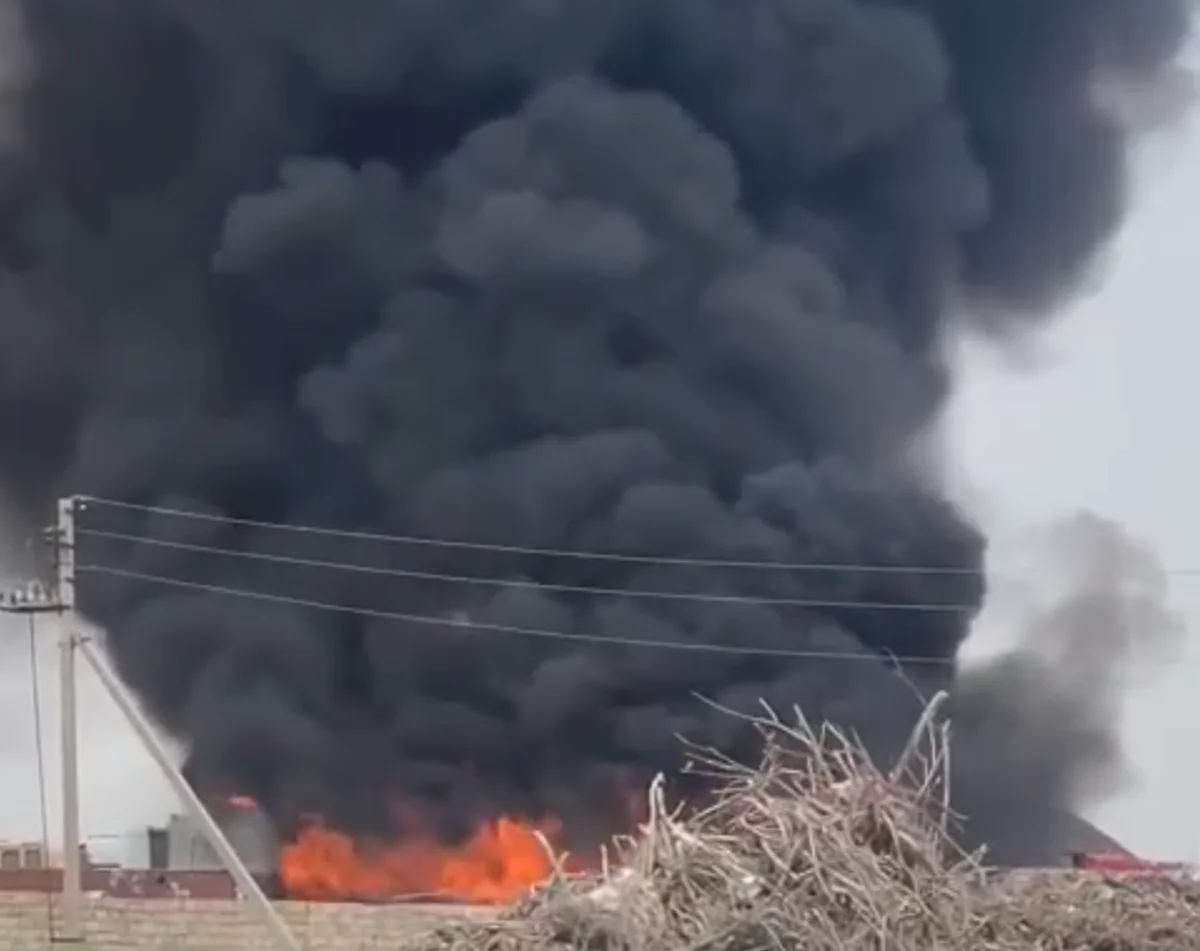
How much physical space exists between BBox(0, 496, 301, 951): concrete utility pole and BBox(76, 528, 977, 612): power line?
9569 mm

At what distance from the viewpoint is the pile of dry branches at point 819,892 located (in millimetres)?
9977

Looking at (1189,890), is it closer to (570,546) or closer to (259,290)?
(570,546)

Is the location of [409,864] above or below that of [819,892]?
above

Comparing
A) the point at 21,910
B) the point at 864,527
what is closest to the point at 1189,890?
the point at 21,910

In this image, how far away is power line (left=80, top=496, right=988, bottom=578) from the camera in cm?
3925

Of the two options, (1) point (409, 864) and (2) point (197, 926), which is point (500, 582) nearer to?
(1) point (409, 864)

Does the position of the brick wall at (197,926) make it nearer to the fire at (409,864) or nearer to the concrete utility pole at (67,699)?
the concrete utility pole at (67,699)

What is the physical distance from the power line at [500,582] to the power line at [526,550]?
0.47m

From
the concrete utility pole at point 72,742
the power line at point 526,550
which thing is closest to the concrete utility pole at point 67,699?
the concrete utility pole at point 72,742

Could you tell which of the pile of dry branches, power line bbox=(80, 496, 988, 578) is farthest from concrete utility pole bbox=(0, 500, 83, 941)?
the pile of dry branches

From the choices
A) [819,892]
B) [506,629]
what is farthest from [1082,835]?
[819,892]

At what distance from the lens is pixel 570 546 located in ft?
129

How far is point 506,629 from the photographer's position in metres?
39.7

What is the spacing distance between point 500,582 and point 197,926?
12.1 metres
